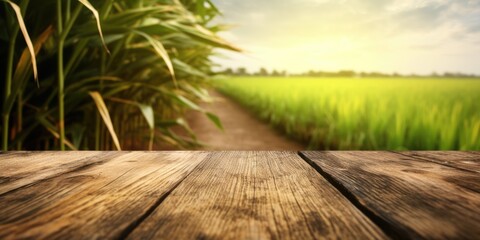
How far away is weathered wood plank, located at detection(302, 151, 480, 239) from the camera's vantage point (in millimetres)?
314

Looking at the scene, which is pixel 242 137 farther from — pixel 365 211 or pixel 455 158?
pixel 365 211

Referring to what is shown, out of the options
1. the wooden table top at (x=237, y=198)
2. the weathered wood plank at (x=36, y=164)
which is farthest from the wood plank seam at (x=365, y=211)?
the weathered wood plank at (x=36, y=164)

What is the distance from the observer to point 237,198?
0.39 metres

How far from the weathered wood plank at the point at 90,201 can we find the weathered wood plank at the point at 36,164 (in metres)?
0.03

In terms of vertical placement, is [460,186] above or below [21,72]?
below

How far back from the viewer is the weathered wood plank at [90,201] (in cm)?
31

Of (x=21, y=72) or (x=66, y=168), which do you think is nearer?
(x=66, y=168)

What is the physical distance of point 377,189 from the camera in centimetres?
43

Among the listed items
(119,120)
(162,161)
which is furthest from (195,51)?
(162,161)

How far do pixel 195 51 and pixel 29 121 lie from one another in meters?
1.00

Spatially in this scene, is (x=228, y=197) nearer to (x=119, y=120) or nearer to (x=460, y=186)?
(x=460, y=186)

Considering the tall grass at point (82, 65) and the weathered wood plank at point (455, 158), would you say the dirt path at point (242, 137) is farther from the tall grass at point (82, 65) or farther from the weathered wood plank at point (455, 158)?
the weathered wood plank at point (455, 158)

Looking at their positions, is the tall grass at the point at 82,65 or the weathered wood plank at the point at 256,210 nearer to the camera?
the weathered wood plank at the point at 256,210

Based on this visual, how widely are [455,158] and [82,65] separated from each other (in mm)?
1143
